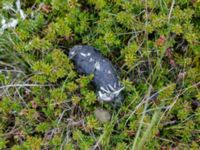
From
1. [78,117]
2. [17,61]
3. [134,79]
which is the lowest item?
[78,117]

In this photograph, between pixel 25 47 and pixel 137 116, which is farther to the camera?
pixel 25 47

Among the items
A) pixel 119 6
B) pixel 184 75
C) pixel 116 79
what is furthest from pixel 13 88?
pixel 184 75

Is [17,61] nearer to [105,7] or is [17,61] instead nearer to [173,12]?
[105,7]

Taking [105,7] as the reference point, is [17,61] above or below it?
below
